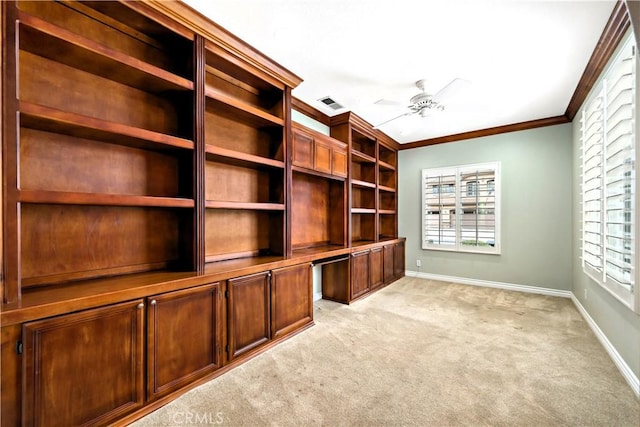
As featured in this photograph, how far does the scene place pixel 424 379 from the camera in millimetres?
2232

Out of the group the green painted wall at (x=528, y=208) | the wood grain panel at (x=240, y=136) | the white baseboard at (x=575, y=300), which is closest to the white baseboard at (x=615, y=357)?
the white baseboard at (x=575, y=300)

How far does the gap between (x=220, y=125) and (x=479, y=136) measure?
15.0 ft

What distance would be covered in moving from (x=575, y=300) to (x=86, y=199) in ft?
19.1

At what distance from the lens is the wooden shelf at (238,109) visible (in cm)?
247

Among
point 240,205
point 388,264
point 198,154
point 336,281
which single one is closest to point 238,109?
point 198,154

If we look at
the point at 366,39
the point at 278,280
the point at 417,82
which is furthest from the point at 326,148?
the point at 278,280

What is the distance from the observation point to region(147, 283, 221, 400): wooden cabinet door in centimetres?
189

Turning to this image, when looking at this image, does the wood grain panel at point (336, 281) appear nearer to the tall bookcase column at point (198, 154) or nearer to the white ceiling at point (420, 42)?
the tall bookcase column at point (198, 154)

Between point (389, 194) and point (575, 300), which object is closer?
point (575, 300)

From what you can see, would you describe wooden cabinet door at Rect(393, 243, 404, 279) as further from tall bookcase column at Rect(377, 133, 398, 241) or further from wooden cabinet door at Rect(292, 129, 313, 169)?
wooden cabinet door at Rect(292, 129, 313, 169)

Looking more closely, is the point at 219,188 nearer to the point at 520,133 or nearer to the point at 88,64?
the point at 88,64

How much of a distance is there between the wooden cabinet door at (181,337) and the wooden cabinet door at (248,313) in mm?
144

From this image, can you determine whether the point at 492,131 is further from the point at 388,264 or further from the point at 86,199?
the point at 86,199

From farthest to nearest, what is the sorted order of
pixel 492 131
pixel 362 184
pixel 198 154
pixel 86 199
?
pixel 492 131
pixel 362 184
pixel 198 154
pixel 86 199
